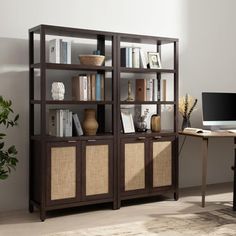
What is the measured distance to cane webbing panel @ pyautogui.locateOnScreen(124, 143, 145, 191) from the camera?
4621 millimetres

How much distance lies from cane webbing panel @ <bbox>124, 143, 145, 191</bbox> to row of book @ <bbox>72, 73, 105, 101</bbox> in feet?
2.03

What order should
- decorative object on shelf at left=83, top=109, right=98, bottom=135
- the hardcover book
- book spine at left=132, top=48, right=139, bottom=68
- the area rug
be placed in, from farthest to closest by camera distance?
the hardcover book → book spine at left=132, top=48, right=139, bottom=68 → decorative object on shelf at left=83, top=109, right=98, bottom=135 → the area rug

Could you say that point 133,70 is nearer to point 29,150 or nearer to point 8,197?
point 29,150

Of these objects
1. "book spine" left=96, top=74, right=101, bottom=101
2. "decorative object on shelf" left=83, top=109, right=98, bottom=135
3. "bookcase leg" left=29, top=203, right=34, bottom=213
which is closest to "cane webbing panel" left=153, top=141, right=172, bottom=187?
"decorative object on shelf" left=83, top=109, right=98, bottom=135

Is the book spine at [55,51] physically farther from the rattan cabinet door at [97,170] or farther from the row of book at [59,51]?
the rattan cabinet door at [97,170]

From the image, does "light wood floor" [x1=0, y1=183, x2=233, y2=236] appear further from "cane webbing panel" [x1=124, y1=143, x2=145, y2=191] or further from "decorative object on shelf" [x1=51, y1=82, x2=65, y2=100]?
"decorative object on shelf" [x1=51, y1=82, x2=65, y2=100]

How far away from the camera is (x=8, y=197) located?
176 inches

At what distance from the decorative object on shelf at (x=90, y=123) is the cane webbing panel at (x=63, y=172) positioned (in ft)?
0.93

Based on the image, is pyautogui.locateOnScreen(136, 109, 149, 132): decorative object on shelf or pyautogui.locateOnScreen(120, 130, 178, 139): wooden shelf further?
pyautogui.locateOnScreen(136, 109, 149, 132): decorative object on shelf

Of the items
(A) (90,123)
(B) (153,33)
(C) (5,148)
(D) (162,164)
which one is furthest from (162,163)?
(C) (5,148)

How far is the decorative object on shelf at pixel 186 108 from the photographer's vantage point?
17.2ft

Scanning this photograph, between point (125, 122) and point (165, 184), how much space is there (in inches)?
33.3

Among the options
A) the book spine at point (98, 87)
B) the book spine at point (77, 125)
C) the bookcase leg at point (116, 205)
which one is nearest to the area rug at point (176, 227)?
the bookcase leg at point (116, 205)

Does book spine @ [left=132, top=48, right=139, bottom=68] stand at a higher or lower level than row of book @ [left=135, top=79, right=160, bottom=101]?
higher
